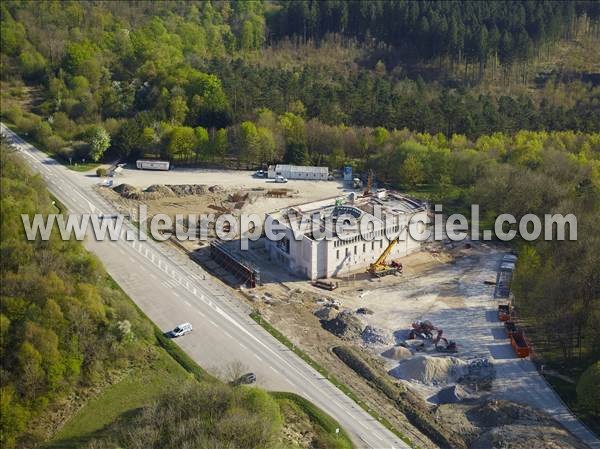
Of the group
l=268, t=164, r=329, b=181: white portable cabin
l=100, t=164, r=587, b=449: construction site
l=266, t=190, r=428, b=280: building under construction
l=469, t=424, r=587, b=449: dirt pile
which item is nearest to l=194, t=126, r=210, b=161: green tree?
l=268, t=164, r=329, b=181: white portable cabin

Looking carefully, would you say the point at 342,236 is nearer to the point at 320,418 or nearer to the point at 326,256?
the point at 326,256

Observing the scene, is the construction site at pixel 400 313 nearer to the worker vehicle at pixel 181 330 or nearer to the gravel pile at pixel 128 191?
the gravel pile at pixel 128 191

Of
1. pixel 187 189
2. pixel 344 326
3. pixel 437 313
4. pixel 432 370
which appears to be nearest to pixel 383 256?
pixel 437 313

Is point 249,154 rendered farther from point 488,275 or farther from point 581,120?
point 581,120

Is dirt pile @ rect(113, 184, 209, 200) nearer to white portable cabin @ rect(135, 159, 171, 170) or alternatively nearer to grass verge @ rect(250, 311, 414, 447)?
white portable cabin @ rect(135, 159, 171, 170)

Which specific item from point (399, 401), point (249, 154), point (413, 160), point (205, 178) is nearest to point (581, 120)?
point (413, 160)

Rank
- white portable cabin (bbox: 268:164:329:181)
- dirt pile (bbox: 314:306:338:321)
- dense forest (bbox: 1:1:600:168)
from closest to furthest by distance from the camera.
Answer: dirt pile (bbox: 314:306:338:321), white portable cabin (bbox: 268:164:329:181), dense forest (bbox: 1:1:600:168)
